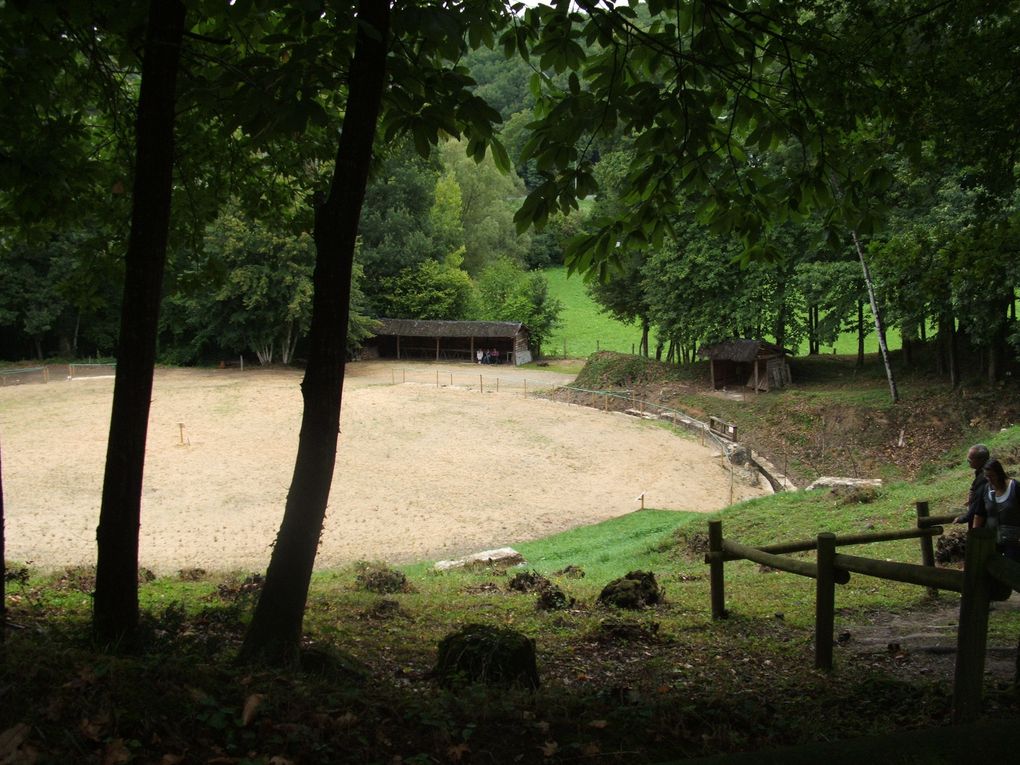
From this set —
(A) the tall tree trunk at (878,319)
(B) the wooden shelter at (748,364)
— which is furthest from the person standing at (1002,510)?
(B) the wooden shelter at (748,364)

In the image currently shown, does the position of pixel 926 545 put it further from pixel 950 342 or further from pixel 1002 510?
pixel 950 342

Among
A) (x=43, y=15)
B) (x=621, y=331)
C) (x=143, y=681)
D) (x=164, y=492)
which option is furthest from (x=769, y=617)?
(x=621, y=331)

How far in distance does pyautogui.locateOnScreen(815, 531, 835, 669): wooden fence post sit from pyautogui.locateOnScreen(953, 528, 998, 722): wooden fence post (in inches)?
72.5

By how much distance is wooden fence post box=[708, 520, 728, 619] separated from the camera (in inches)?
309

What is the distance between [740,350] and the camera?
33.6 metres

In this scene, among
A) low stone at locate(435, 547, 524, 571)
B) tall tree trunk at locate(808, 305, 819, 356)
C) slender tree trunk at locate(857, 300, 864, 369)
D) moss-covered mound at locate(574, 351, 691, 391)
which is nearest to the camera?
low stone at locate(435, 547, 524, 571)

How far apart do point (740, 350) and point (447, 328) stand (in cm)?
2346

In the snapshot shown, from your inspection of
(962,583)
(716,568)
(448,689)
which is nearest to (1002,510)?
(716,568)

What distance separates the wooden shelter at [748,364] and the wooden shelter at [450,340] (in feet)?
61.4

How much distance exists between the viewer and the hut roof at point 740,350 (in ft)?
109

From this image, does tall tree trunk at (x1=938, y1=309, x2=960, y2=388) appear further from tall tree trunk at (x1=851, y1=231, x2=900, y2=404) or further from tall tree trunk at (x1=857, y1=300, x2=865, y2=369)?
tall tree trunk at (x1=857, y1=300, x2=865, y2=369)

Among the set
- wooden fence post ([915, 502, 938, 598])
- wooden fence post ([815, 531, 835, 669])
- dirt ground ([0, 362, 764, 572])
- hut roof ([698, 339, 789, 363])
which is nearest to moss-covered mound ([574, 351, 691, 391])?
hut roof ([698, 339, 789, 363])

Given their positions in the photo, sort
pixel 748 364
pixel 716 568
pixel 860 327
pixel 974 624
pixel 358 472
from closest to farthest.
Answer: pixel 974 624, pixel 716 568, pixel 358 472, pixel 860 327, pixel 748 364

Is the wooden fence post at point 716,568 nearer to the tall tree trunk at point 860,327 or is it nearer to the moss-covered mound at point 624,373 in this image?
the tall tree trunk at point 860,327
